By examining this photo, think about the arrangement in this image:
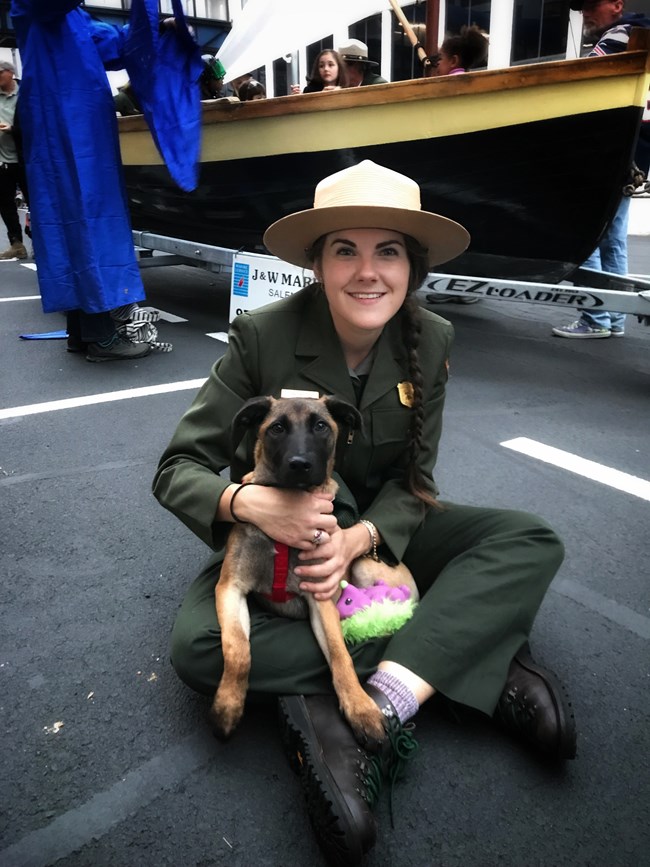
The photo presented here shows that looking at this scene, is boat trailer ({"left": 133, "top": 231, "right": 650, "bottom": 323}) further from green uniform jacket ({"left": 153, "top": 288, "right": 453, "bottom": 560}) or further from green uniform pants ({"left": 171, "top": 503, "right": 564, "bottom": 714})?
green uniform pants ({"left": 171, "top": 503, "right": 564, "bottom": 714})

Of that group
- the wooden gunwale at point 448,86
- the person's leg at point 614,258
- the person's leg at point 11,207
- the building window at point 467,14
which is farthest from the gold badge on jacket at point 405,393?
the building window at point 467,14

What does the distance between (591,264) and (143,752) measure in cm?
588

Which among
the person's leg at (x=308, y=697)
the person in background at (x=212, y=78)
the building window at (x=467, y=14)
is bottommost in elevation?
the person's leg at (x=308, y=697)

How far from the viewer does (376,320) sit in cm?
201

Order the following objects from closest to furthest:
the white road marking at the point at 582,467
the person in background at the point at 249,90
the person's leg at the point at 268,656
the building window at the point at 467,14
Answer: the person's leg at the point at 268,656 → the white road marking at the point at 582,467 → the person in background at the point at 249,90 → the building window at the point at 467,14

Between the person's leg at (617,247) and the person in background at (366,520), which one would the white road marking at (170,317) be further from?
the person in background at (366,520)

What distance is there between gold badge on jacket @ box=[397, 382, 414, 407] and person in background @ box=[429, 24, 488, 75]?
4467 mm

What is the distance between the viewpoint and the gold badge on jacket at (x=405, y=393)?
217 centimetres

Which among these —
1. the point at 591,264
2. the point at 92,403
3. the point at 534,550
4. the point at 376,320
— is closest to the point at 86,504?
the point at 92,403

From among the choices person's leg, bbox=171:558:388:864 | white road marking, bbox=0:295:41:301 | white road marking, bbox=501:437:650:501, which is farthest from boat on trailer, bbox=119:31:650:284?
person's leg, bbox=171:558:388:864

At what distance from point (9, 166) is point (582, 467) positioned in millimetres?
8437

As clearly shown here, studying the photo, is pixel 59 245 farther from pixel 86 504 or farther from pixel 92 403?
pixel 86 504

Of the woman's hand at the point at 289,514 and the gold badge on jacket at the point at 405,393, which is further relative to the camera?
the gold badge on jacket at the point at 405,393

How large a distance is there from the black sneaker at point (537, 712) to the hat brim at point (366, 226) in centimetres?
130
